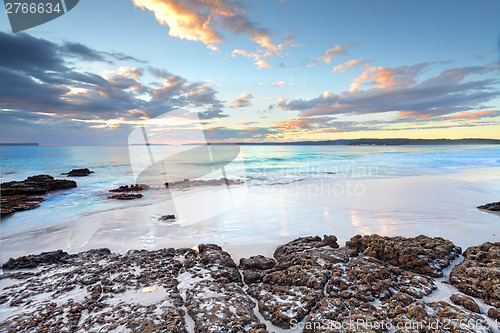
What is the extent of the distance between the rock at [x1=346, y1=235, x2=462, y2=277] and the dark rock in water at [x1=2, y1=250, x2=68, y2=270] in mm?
6206

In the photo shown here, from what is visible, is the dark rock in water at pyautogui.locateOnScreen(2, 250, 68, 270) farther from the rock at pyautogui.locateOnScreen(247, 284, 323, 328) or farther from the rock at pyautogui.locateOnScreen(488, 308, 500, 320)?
the rock at pyautogui.locateOnScreen(488, 308, 500, 320)

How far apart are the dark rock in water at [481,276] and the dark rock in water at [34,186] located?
1856 centimetres

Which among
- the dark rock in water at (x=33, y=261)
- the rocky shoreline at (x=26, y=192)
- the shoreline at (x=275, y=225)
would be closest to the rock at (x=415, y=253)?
the shoreline at (x=275, y=225)

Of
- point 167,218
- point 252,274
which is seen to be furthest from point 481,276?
point 167,218

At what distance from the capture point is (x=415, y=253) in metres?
3.62

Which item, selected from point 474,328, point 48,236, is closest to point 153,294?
point 474,328

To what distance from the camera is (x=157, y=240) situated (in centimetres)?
596

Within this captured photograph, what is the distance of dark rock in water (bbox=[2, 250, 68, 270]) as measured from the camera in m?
4.41

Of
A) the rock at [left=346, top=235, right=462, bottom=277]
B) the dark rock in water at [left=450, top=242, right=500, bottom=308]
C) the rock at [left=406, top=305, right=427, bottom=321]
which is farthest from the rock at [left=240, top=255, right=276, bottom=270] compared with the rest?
the dark rock in water at [left=450, top=242, right=500, bottom=308]

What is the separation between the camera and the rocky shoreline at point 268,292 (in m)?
2.54

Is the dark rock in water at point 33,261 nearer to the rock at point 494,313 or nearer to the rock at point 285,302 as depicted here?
the rock at point 285,302

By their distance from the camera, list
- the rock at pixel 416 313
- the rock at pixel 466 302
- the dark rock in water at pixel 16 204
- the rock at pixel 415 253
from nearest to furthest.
→ the rock at pixel 416 313 < the rock at pixel 466 302 < the rock at pixel 415 253 < the dark rock in water at pixel 16 204

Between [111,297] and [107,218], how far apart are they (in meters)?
5.84

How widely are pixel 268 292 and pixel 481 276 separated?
2.83 meters
